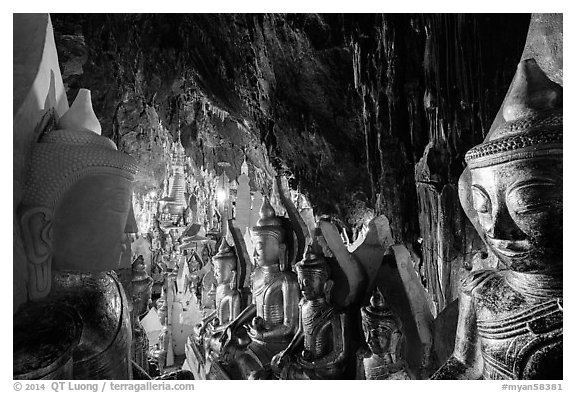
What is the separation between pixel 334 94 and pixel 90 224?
495 cm

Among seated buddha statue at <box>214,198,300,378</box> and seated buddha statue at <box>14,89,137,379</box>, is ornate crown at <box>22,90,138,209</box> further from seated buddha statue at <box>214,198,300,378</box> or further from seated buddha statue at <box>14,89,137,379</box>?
seated buddha statue at <box>214,198,300,378</box>

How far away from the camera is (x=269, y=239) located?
7.04 ft

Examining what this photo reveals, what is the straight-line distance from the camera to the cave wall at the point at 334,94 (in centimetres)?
340

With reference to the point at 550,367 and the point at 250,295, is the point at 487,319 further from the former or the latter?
the point at 250,295

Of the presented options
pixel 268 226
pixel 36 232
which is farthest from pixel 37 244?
pixel 268 226

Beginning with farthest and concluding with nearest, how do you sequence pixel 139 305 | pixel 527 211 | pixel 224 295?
pixel 224 295 → pixel 139 305 → pixel 527 211

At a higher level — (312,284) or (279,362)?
(312,284)

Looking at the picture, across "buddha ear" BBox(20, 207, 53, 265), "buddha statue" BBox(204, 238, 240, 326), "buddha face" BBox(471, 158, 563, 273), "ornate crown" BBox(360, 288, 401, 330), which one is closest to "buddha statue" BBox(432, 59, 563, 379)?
"buddha face" BBox(471, 158, 563, 273)

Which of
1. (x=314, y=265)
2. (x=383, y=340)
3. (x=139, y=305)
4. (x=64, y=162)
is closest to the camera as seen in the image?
(x=64, y=162)

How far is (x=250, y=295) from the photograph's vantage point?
2594mm

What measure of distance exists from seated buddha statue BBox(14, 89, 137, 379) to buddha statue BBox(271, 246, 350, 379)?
2.43 ft

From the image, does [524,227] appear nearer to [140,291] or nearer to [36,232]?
[36,232]

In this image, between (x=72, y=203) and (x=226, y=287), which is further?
(x=226, y=287)

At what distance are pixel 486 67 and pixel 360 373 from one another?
2.75 m
